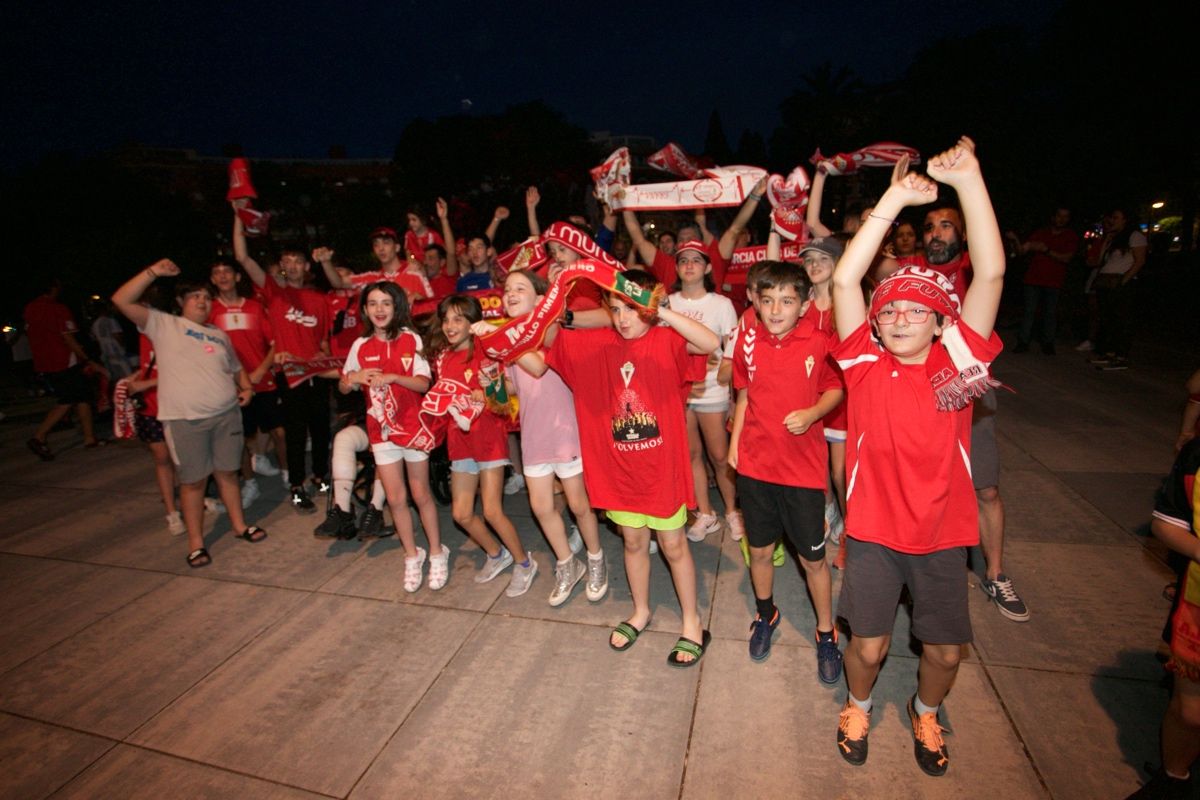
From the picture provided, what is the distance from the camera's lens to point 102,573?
465 cm

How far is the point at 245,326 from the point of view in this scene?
17.9 feet

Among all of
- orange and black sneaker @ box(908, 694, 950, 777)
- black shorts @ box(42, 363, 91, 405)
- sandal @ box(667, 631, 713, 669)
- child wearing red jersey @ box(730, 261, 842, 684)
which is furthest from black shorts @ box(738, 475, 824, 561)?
black shorts @ box(42, 363, 91, 405)

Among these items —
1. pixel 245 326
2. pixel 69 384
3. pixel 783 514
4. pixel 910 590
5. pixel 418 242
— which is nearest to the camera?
pixel 910 590

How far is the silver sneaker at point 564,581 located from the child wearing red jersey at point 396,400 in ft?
2.89

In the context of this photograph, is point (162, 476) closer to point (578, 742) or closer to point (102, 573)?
point (102, 573)

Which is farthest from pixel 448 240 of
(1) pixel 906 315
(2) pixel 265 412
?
(1) pixel 906 315

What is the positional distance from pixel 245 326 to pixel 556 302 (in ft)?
13.6

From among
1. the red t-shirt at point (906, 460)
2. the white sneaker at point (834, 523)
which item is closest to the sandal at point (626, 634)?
the red t-shirt at point (906, 460)

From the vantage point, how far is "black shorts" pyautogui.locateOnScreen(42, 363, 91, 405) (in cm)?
779

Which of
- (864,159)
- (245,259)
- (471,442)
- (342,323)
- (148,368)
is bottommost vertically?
(471,442)

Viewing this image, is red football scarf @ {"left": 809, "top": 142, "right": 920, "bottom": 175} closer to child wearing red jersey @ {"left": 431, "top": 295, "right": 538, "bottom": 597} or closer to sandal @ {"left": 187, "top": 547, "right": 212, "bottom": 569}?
child wearing red jersey @ {"left": 431, "top": 295, "right": 538, "bottom": 597}

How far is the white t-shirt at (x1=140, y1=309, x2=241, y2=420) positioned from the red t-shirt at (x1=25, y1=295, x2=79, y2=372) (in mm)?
4949

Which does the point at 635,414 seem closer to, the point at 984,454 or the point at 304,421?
the point at 984,454

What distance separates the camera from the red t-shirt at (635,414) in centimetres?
300
